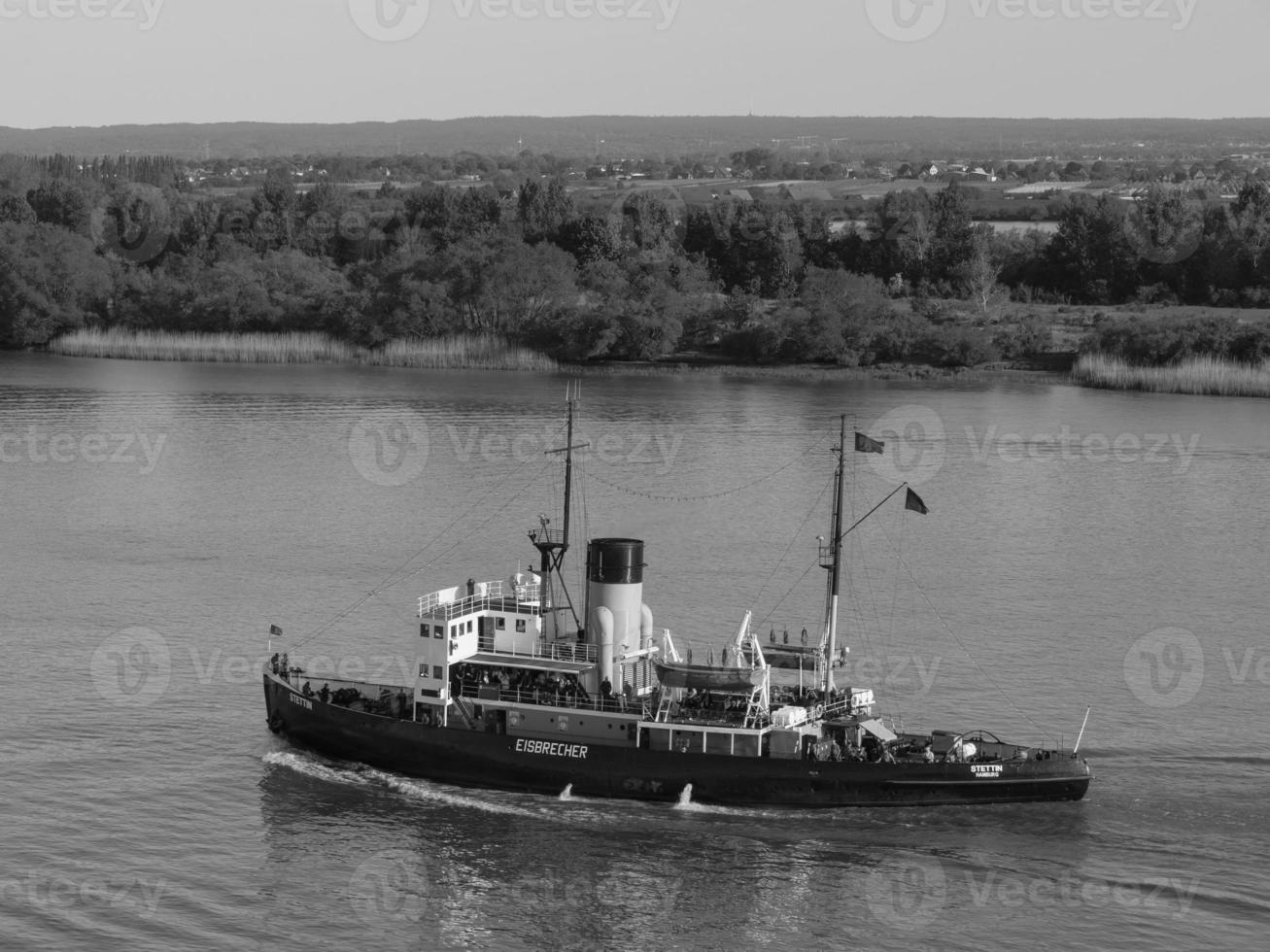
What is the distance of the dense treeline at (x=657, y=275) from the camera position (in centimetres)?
10019

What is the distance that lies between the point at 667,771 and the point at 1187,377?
59.6 meters

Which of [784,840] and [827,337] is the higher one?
[827,337]

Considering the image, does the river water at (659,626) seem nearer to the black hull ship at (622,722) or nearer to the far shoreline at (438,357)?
the black hull ship at (622,722)

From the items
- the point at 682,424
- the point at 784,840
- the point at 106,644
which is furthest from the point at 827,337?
the point at 784,840

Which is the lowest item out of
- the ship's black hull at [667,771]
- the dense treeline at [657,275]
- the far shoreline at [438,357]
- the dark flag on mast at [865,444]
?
the ship's black hull at [667,771]

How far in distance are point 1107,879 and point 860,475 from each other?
3451cm

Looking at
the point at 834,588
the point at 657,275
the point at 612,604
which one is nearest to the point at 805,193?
the point at 657,275

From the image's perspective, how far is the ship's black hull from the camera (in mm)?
34188

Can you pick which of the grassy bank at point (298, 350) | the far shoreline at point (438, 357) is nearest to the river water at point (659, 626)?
the far shoreline at point (438, 357)

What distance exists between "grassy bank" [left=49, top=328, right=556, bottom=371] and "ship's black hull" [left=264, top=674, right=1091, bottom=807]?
2457 inches

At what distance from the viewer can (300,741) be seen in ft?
124

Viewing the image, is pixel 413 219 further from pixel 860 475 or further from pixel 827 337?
pixel 860 475

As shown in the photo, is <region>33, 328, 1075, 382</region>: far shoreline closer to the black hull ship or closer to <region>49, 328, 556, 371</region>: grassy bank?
<region>49, 328, 556, 371</region>: grassy bank

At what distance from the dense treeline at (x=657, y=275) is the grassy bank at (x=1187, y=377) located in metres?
3.01
